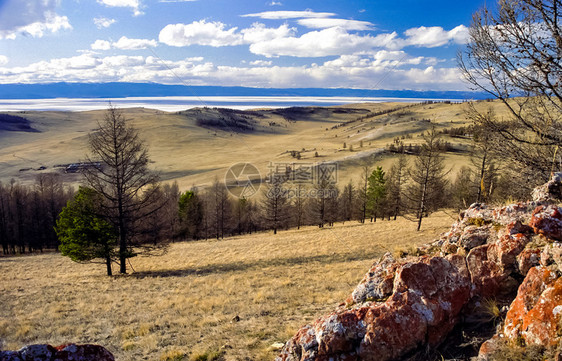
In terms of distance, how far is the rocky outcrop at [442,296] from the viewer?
15.4 ft

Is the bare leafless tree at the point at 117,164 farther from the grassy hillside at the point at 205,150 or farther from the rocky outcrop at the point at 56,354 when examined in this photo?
the grassy hillside at the point at 205,150

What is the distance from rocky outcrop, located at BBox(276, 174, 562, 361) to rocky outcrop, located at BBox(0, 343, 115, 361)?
3132 mm

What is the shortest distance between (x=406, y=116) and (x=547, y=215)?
20220 cm

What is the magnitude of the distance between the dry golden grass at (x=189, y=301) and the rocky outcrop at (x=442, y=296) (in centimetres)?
273

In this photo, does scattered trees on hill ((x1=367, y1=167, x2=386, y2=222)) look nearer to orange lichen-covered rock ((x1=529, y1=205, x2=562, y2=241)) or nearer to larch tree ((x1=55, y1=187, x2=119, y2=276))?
larch tree ((x1=55, y1=187, x2=119, y2=276))

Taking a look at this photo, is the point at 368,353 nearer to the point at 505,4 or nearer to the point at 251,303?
the point at 251,303

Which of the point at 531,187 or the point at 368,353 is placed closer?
the point at 368,353

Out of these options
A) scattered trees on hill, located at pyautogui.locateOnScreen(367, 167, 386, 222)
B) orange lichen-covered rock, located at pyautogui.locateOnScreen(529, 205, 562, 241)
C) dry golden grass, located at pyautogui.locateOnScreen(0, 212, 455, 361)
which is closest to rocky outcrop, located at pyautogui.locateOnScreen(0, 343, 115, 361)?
dry golden grass, located at pyautogui.locateOnScreen(0, 212, 455, 361)

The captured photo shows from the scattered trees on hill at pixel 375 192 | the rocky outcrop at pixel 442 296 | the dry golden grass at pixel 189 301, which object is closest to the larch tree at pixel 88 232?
the dry golden grass at pixel 189 301

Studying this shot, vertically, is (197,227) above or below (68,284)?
below

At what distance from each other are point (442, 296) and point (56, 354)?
20.8ft

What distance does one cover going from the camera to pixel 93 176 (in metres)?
18.7

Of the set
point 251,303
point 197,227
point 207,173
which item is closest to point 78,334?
point 251,303

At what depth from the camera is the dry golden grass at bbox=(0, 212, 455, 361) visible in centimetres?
870
